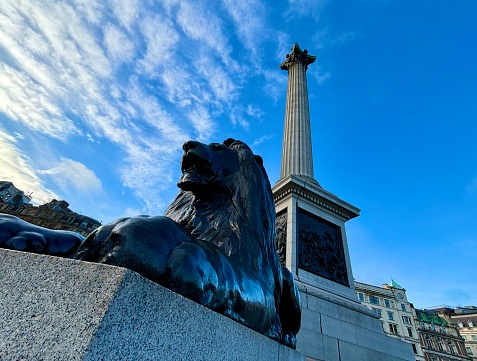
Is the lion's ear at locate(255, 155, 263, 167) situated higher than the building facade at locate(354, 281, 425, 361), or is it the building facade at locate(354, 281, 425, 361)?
the building facade at locate(354, 281, 425, 361)

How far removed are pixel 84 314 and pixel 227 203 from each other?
138 cm

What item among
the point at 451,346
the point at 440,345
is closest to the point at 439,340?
the point at 440,345

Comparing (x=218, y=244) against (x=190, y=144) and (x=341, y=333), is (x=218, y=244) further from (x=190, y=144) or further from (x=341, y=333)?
(x=341, y=333)

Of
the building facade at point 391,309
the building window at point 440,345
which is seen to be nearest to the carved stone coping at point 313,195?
the building facade at point 391,309

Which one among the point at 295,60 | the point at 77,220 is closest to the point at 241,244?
the point at 295,60

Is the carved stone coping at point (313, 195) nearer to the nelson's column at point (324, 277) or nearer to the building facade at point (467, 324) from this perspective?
the nelson's column at point (324, 277)

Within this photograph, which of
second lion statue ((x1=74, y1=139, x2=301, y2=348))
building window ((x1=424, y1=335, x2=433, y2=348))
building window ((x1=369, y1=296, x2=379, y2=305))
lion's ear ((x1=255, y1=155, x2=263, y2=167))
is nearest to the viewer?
second lion statue ((x1=74, y1=139, x2=301, y2=348))

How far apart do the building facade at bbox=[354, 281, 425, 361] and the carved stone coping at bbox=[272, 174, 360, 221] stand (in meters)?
40.1

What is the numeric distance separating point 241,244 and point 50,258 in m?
1.14

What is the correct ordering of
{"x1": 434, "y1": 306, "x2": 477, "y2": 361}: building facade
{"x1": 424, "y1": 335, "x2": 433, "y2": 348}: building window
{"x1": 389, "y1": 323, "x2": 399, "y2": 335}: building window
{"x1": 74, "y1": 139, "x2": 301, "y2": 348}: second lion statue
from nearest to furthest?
1. {"x1": 74, "y1": 139, "x2": 301, "y2": 348}: second lion statue
2. {"x1": 389, "y1": 323, "x2": 399, "y2": 335}: building window
3. {"x1": 424, "y1": 335, "x2": 433, "y2": 348}: building window
4. {"x1": 434, "y1": 306, "x2": 477, "y2": 361}: building facade

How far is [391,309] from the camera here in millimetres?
45375

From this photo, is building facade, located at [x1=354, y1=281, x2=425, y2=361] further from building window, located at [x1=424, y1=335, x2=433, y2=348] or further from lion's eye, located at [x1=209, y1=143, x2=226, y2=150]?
lion's eye, located at [x1=209, y1=143, x2=226, y2=150]

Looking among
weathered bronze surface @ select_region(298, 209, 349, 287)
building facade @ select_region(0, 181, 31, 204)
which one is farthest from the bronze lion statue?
building facade @ select_region(0, 181, 31, 204)

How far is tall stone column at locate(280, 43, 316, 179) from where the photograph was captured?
37.9 feet
